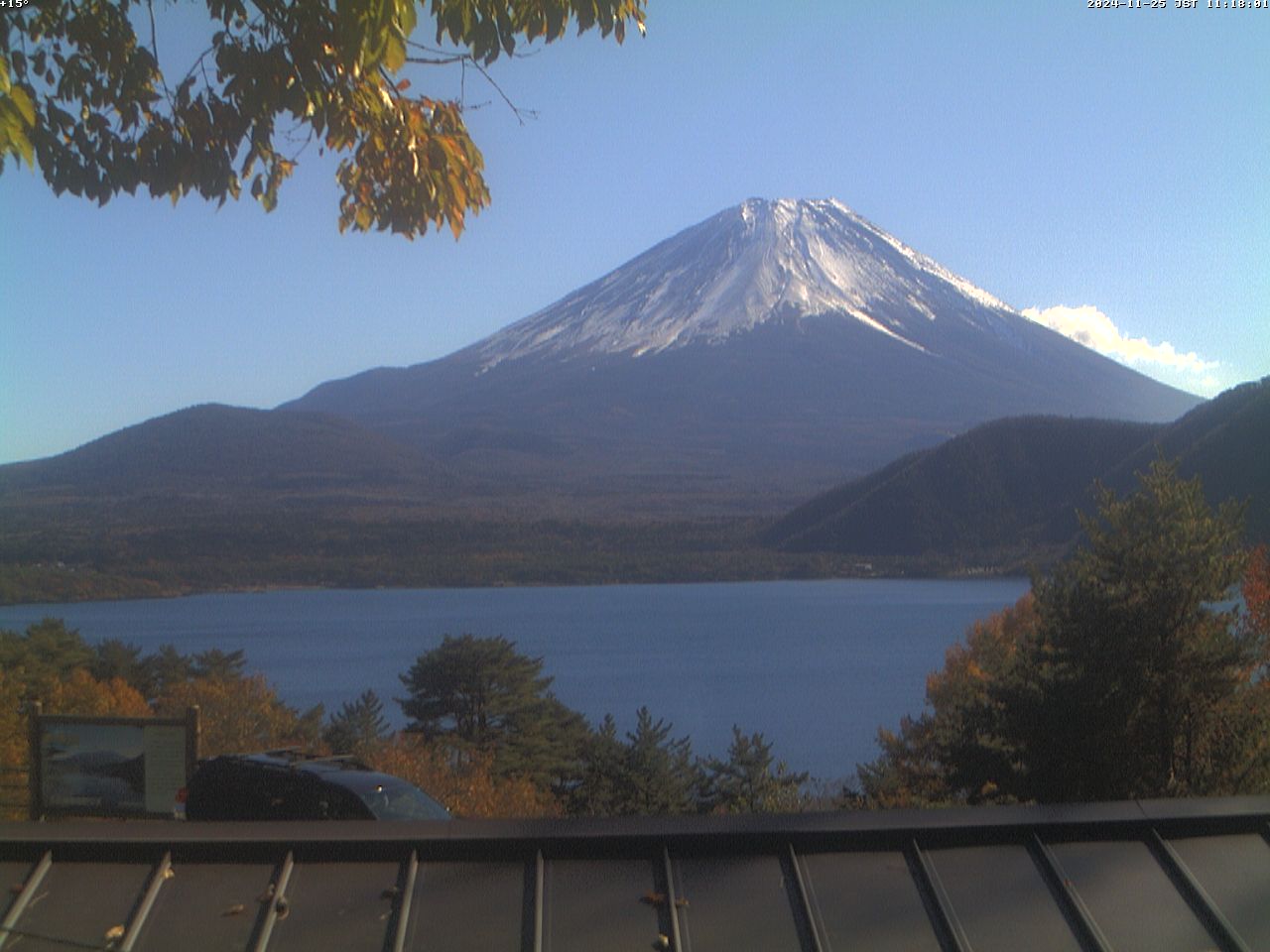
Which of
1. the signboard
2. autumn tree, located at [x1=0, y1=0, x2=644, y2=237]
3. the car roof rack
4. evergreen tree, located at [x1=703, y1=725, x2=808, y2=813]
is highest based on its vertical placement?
autumn tree, located at [x1=0, y1=0, x2=644, y2=237]

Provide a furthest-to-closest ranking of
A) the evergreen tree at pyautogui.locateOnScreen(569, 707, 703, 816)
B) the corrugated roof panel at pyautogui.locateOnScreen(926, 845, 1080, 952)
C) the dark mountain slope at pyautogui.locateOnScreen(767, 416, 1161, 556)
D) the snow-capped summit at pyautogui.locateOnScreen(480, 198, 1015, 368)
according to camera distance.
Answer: the snow-capped summit at pyautogui.locateOnScreen(480, 198, 1015, 368) < the dark mountain slope at pyautogui.locateOnScreen(767, 416, 1161, 556) < the evergreen tree at pyautogui.locateOnScreen(569, 707, 703, 816) < the corrugated roof panel at pyautogui.locateOnScreen(926, 845, 1080, 952)

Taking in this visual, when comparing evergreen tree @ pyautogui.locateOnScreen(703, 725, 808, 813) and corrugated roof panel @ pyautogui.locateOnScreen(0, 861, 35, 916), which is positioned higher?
corrugated roof panel @ pyautogui.locateOnScreen(0, 861, 35, 916)

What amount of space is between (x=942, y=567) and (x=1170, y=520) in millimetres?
27892

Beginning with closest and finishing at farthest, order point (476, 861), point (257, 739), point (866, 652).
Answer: point (476, 861)
point (257, 739)
point (866, 652)

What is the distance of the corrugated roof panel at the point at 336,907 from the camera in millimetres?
3135

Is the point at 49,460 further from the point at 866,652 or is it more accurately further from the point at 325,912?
the point at 325,912

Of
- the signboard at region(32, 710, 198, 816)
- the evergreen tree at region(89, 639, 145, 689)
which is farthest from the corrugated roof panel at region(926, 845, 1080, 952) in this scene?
the evergreen tree at region(89, 639, 145, 689)

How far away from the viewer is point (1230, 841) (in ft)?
11.9

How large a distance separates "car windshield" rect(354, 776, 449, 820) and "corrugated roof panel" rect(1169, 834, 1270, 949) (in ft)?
21.2

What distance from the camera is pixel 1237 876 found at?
346 centimetres

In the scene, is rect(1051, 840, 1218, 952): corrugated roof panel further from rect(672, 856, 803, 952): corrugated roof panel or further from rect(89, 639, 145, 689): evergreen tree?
rect(89, 639, 145, 689): evergreen tree

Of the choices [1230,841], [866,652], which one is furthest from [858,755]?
[1230,841]

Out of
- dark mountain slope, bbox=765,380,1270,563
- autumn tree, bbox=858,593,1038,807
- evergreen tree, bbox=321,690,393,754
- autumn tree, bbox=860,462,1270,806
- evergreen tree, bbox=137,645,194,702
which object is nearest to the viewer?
autumn tree, bbox=860,462,1270,806

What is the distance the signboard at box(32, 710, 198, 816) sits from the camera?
811 cm
